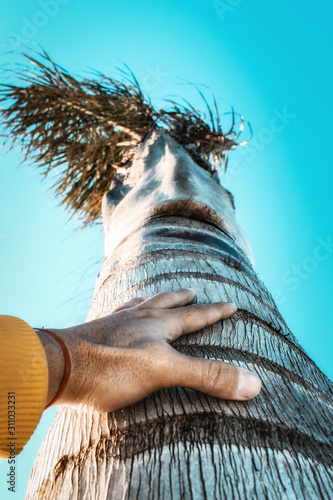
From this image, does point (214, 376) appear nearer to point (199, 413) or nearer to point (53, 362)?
point (199, 413)

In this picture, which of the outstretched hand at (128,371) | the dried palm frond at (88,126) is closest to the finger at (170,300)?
the outstretched hand at (128,371)

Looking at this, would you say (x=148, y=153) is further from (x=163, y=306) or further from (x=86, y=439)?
(x=86, y=439)

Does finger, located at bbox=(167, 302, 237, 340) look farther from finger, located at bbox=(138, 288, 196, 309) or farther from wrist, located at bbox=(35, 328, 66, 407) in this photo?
wrist, located at bbox=(35, 328, 66, 407)

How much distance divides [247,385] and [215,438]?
0.53ft

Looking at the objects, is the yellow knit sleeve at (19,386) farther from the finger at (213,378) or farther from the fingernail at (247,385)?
the fingernail at (247,385)

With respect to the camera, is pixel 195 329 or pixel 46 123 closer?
pixel 195 329

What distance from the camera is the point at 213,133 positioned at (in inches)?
213

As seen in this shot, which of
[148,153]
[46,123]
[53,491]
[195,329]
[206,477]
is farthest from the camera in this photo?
[46,123]

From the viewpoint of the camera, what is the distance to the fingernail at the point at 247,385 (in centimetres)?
100

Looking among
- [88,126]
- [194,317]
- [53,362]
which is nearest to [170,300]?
[194,317]

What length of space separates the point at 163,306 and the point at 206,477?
23.3 inches

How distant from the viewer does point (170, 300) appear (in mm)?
1372

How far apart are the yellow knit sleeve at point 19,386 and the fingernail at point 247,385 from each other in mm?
439

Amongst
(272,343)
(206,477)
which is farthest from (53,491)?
(272,343)
